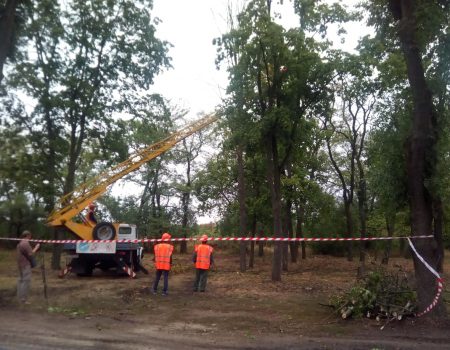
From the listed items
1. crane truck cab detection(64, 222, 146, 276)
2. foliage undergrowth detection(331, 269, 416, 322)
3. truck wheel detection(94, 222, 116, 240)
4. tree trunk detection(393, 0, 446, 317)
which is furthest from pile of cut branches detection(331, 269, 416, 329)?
truck wheel detection(94, 222, 116, 240)

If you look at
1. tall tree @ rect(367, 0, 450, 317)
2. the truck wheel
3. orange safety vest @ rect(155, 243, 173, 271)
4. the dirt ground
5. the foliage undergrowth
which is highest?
tall tree @ rect(367, 0, 450, 317)

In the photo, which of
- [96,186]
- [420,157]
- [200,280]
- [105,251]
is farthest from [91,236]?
[420,157]

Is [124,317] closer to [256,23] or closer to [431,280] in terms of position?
[431,280]

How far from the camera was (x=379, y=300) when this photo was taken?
9844 mm

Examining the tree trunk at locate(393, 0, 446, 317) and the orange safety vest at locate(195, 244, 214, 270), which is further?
the orange safety vest at locate(195, 244, 214, 270)

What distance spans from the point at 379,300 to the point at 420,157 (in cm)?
319

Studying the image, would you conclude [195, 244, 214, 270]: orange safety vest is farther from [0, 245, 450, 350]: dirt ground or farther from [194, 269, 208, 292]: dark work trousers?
[0, 245, 450, 350]: dirt ground

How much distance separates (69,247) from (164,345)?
9.99 meters

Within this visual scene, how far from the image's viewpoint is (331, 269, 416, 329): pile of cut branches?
952 centimetres

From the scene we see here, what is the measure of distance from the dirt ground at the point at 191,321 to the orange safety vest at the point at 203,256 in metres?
0.83

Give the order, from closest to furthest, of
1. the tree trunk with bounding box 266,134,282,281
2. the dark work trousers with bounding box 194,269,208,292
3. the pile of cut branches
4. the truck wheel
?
the pile of cut branches
the dark work trousers with bounding box 194,269,208,292
the truck wheel
the tree trunk with bounding box 266,134,282,281

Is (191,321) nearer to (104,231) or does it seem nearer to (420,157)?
(420,157)

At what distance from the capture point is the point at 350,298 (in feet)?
33.0

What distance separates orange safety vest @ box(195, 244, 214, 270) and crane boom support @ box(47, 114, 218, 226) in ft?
19.8
